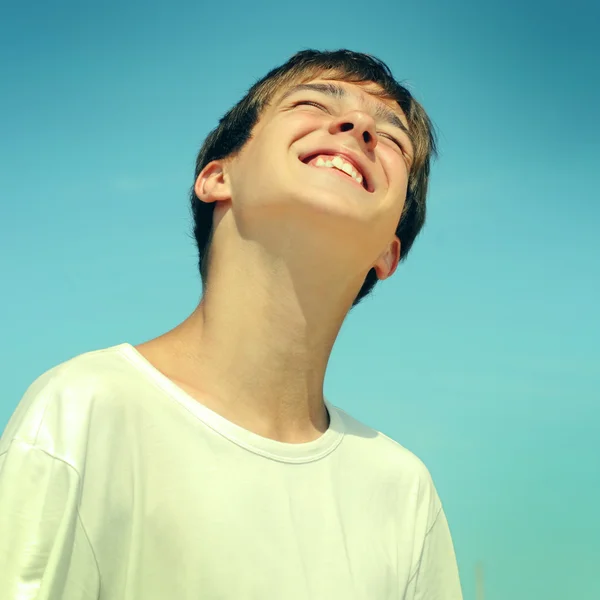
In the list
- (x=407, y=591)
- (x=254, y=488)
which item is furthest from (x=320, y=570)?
(x=407, y=591)

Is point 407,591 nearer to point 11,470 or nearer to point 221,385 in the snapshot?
point 221,385

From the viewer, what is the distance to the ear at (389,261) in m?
3.61

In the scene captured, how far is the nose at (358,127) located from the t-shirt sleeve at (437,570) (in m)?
1.50

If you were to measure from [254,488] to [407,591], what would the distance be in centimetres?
85

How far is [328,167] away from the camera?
3006 mm

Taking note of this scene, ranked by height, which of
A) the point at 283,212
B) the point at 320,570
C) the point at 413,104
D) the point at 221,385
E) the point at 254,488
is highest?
the point at 413,104

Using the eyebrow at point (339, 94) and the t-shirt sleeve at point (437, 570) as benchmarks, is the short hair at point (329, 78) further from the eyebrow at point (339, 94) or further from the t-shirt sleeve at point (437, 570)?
the t-shirt sleeve at point (437, 570)

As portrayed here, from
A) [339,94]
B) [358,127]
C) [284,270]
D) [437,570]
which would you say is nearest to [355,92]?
[339,94]

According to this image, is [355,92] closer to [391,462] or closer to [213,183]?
[213,183]

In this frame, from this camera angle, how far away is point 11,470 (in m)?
2.24

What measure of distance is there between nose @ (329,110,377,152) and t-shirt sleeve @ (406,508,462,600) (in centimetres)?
150

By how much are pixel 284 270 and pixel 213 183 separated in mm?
542

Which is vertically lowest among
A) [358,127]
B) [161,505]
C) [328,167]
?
[161,505]

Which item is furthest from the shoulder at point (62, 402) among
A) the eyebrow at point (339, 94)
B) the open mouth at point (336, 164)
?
the eyebrow at point (339, 94)
